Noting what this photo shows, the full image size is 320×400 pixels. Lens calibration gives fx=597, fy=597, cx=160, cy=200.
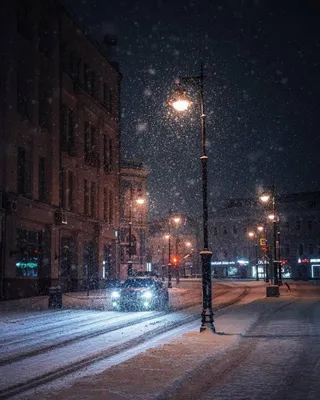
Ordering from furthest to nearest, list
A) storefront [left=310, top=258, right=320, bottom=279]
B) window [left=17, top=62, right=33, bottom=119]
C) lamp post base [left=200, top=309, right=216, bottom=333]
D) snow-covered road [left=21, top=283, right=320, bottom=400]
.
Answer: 1. storefront [left=310, top=258, right=320, bottom=279]
2. window [left=17, top=62, right=33, bottom=119]
3. lamp post base [left=200, top=309, right=216, bottom=333]
4. snow-covered road [left=21, top=283, right=320, bottom=400]

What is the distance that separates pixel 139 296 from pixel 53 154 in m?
16.5

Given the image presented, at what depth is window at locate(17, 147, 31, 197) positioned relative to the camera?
3647 centimetres

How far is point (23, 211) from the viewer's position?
35.7 meters

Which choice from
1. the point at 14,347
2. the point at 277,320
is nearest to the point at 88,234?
the point at 277,320

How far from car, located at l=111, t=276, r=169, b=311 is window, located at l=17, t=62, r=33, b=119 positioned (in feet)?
46.9

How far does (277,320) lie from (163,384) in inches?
454

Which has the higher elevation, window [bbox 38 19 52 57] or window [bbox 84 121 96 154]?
window [bbox 38 19 52 57]

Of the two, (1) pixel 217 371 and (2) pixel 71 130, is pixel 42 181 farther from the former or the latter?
(1) pixel 217 371

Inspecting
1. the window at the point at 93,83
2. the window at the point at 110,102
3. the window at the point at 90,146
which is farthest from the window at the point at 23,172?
the window at the point at 110,102

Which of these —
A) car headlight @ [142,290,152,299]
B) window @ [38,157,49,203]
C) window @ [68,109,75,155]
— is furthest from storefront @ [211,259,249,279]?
car headlight @ [142,290,152,299]

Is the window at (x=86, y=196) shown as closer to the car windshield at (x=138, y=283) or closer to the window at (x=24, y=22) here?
the window at (x=24, y=22)

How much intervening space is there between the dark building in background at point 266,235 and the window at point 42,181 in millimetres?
65087

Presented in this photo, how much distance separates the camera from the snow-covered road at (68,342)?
10.5 meters

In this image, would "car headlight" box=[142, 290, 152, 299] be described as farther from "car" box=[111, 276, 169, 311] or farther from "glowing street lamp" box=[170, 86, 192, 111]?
"glowing street lamp" box=[170, 86, 192, 111]
